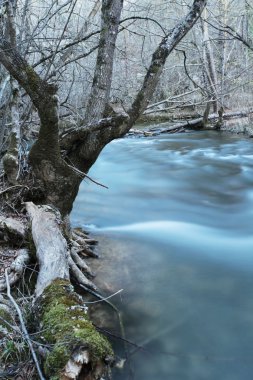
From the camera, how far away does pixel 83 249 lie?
5.09m

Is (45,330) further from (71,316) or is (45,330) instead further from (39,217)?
(39,217)

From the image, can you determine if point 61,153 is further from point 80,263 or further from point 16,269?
point 16,269

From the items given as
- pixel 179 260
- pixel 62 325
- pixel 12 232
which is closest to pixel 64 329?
pixel 62 325

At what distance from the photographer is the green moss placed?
2227 millimetres

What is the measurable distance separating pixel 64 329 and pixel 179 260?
123 inches

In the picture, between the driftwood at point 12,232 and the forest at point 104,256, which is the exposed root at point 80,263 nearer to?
the forest at point 104,256

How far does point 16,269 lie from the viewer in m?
3.59

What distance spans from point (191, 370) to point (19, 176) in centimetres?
276

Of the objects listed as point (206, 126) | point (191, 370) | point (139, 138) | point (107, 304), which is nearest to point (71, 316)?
point (191, 370)

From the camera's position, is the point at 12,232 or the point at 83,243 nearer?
the point at 12,232

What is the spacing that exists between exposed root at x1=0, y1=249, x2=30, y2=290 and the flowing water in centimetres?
108

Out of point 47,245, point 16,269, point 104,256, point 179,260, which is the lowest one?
point 179,260

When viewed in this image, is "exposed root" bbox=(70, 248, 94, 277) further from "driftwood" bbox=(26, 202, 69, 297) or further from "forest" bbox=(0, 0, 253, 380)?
"driftwood" bbox=(26, 202, 69, 297)

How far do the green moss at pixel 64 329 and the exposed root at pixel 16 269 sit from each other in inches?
22.4
